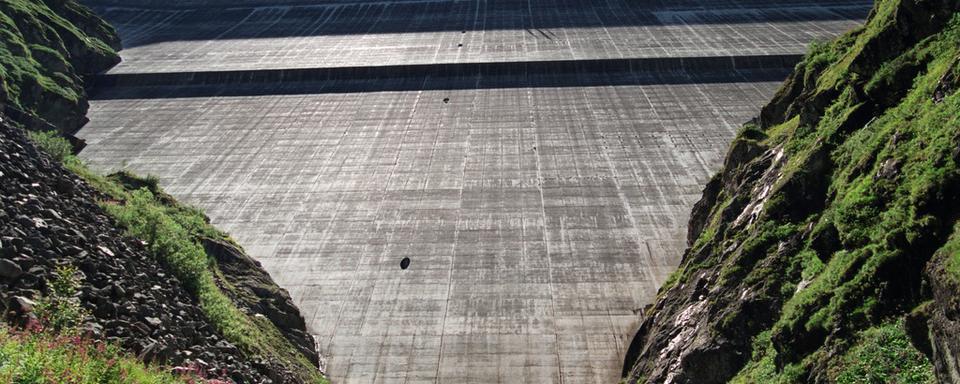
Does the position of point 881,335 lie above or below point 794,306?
above

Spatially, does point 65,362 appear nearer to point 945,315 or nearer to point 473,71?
point 945,315

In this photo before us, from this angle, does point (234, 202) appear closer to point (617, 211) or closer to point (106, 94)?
point (617, 211)

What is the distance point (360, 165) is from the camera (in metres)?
35.3

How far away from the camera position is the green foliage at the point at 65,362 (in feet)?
37.0

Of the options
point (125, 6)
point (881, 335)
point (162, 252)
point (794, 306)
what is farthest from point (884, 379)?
point (125, 6)

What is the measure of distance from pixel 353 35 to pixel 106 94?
1613 cm

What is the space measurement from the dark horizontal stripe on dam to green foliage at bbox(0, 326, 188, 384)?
32.6 metres

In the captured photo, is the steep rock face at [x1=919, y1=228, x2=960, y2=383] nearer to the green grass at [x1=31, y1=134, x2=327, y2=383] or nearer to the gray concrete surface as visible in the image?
the green grass at [x1=31, y1=134, x2=327, y2=383]

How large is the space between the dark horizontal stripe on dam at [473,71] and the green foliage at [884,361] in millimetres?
32711

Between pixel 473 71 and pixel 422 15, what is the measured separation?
15.0 m

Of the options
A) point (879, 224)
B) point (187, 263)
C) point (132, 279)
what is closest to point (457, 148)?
point (187, 263)

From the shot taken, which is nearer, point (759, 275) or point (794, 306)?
point (794, 306)

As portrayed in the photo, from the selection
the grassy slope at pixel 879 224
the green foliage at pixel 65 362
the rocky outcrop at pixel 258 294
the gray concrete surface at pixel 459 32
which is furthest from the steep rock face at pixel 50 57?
the grassy slope at pixel 879 224

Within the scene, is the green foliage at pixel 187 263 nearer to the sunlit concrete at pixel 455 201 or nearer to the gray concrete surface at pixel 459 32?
the sunlit concrete at pixel 455 201
